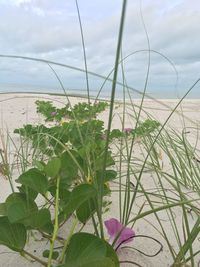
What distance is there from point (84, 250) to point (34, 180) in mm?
199

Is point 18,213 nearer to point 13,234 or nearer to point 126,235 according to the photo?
point 13,234

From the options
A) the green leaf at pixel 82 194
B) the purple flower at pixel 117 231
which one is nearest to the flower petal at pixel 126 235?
the purple flower at pixel 117 231

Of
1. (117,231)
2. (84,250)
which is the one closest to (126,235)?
(117,231)

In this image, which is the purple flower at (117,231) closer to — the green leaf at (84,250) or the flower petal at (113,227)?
the flower petal at (113,227)

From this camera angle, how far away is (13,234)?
2.24 feet

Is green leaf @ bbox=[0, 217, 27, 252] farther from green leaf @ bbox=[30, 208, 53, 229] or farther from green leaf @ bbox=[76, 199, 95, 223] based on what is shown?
green leaf @ bbox=[76, 199, 95, 223]

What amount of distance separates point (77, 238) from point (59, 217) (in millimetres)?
103

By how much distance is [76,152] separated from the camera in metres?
0.98

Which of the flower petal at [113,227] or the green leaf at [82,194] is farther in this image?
the flower petal at [113,227]

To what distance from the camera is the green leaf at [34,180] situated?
756mm

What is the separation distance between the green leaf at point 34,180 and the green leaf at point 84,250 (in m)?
0.16

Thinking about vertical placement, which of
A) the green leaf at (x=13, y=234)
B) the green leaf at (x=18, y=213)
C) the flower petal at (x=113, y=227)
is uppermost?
the green leaf at (x=18, y=213)

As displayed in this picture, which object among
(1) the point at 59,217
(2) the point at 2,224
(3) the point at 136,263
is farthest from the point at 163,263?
(2) the point at 2,224

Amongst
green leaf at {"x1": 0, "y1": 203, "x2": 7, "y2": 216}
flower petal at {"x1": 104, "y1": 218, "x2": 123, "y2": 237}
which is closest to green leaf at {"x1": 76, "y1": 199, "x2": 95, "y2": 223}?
flower petal at {"x1": 104, "y1": 218, "x2": 123, "y2": 237}
